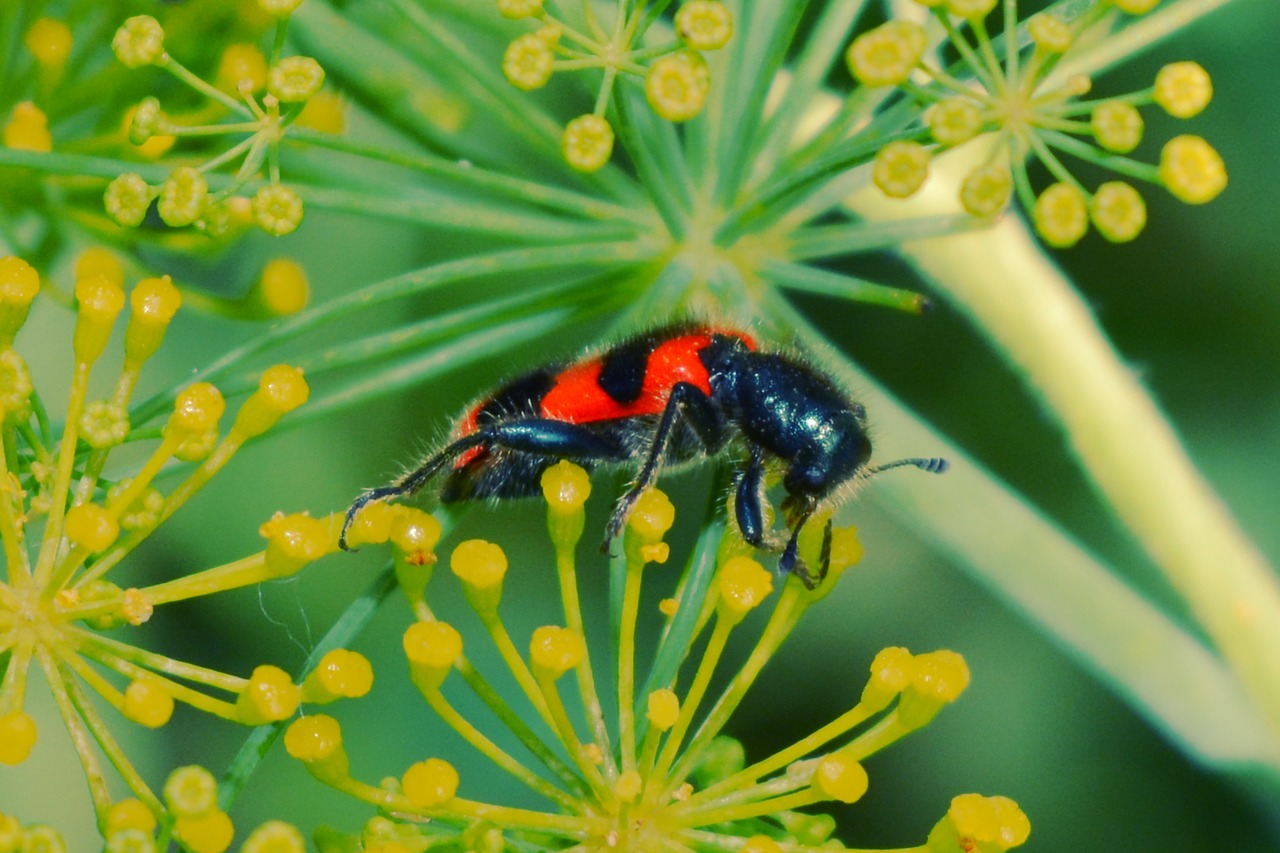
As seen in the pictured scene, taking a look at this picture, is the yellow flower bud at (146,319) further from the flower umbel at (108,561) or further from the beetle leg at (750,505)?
the beetle leg at (750,505)

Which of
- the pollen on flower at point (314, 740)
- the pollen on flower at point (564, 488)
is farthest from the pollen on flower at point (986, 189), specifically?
the pollen on flower at point (314, 740)

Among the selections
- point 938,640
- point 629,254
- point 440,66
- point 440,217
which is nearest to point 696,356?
point 629,254

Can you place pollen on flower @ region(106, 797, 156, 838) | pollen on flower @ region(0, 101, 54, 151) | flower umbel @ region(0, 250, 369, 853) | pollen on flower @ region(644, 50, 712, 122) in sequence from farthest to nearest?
pollen on flower @ region(0, 101, 54, 151)
pollen on flower @ region(644, 50, 712, 122)
flower umbel @ region(0, 250, 369, 853)
pollen on flower @ region(106, 797, 156, 838)

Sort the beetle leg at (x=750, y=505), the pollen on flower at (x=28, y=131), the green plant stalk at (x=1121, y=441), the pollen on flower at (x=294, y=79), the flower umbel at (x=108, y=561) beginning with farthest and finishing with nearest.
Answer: the green plant stalk at (x=1121, y=441)
the pollen on flower at (x=28, y=131)
the beetle leg at (x=750, y=505)
the pollen on flower at (x=294, y=79)
the flower umbel at (x=108, y=561)

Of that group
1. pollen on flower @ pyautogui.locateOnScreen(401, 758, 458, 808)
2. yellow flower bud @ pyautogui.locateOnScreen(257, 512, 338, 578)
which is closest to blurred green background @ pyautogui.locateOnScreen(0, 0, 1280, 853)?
yellow flower bud @ pyautogui.locateOnScreen(257, 512, 338, 578)

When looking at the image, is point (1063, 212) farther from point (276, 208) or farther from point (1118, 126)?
point (276, 208)

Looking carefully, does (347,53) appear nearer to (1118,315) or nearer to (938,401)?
(938,401)

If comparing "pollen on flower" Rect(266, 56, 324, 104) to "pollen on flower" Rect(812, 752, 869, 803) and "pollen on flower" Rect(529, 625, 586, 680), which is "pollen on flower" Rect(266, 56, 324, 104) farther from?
"pollen on flower" Rect(812, 752, 869, 803)
